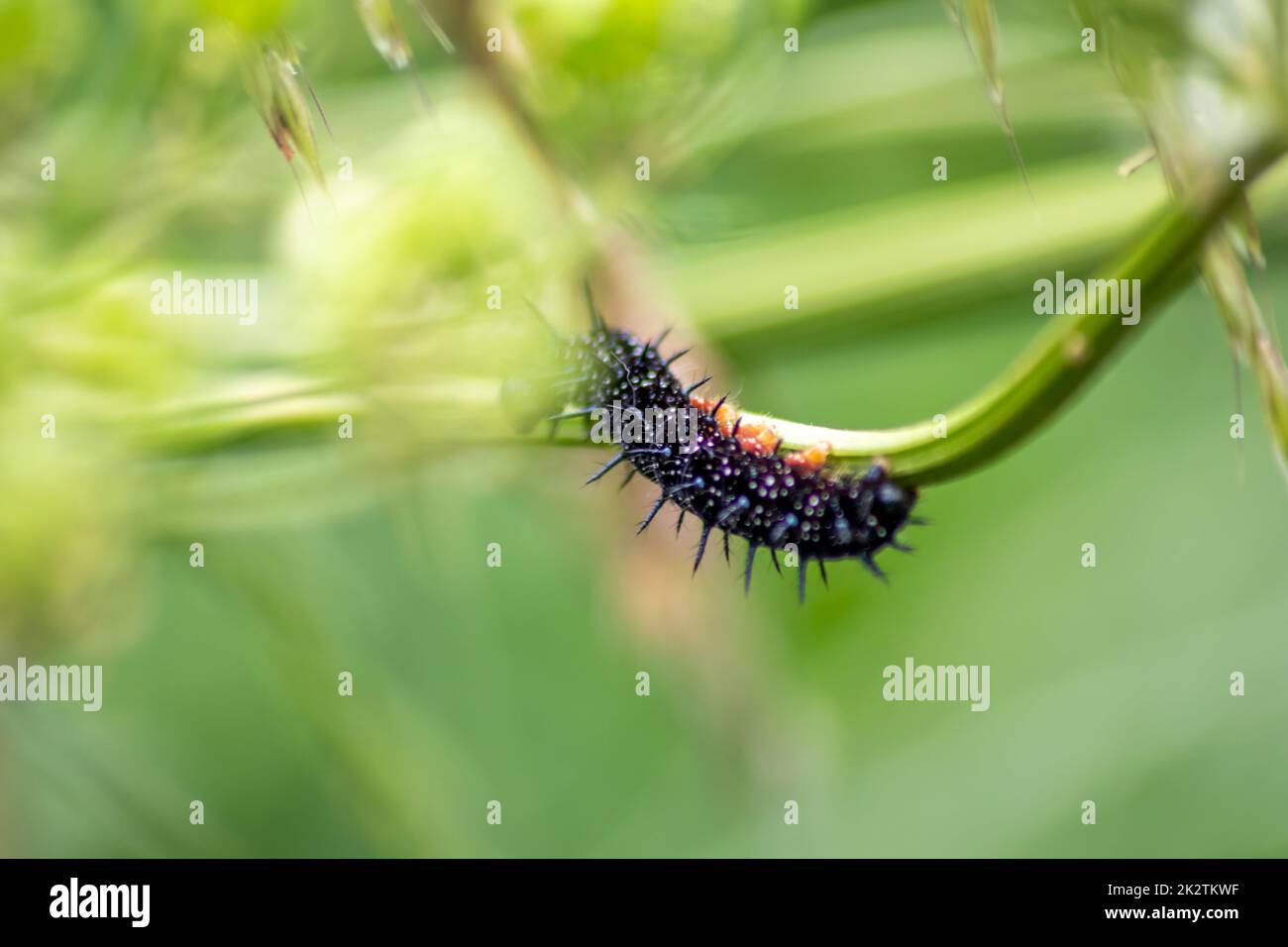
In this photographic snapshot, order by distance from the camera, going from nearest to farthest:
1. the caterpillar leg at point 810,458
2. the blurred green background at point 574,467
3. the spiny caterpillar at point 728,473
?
the caterpillar leg at point 810,458 < the spiny caterpillar at point 728,473 < the blurred green background at point 574,467

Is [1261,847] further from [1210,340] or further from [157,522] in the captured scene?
[157,522]

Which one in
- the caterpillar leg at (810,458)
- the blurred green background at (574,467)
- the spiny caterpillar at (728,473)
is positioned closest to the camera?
the caterpillar leg at (810,458)

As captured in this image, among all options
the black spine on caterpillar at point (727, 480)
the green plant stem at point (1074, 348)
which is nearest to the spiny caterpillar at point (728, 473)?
the black spine on caterpillar at point (727, 480)

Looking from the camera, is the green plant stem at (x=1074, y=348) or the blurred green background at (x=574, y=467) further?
the blurred green background at (x=574, y=467)

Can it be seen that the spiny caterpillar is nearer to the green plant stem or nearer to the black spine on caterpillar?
the black spine on caterpillar

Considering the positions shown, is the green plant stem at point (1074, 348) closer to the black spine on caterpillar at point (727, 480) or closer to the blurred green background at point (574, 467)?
the black spine on caterpillar at point (727, 480)

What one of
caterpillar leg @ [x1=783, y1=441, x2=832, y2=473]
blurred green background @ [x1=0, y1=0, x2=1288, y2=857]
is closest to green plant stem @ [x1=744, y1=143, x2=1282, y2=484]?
caterpillar leg @ [x1=783, y1=441, x2=832, y2=473]

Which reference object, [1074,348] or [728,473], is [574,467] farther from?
[1074,348]
